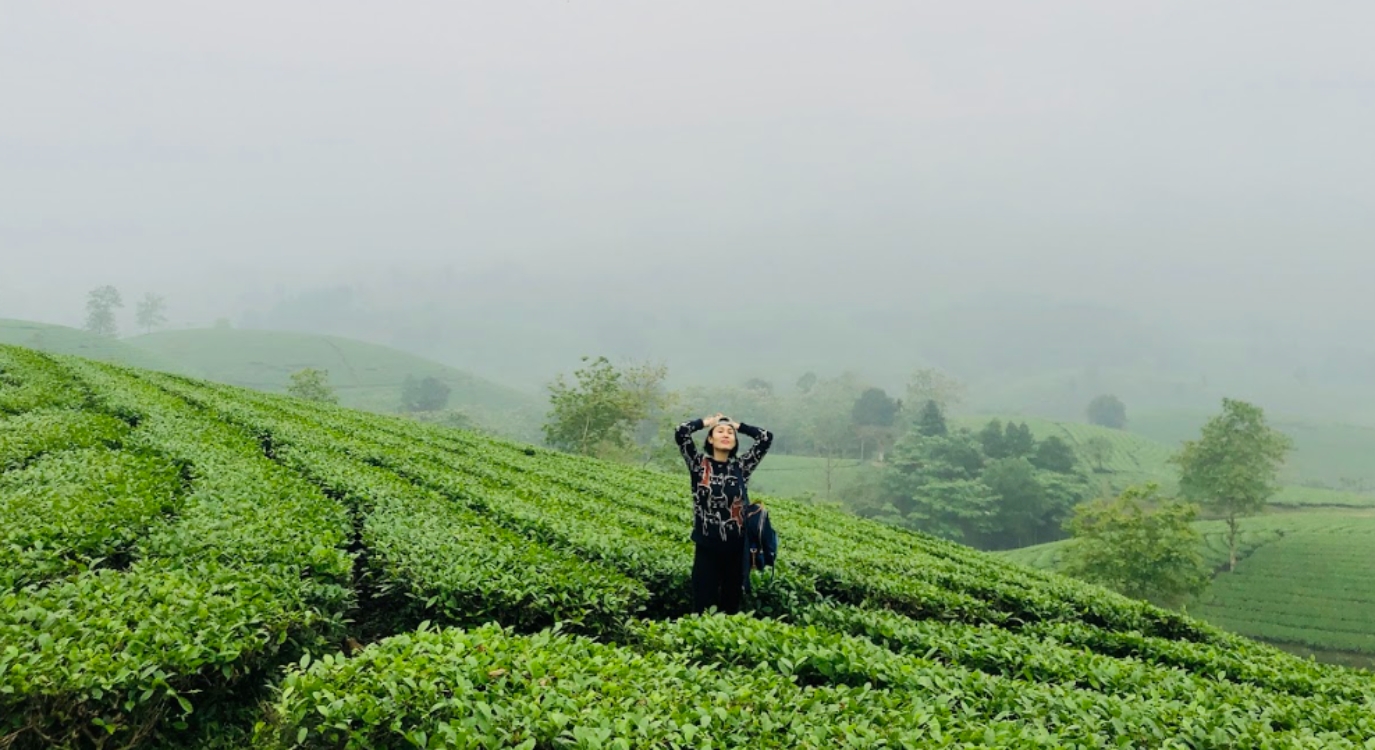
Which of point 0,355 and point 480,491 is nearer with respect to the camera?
point 480,491

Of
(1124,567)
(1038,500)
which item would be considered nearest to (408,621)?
(1124,567)

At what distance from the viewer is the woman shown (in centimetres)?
723

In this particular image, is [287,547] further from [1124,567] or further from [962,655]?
[1124,567]

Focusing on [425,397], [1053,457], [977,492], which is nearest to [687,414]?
[977,492]

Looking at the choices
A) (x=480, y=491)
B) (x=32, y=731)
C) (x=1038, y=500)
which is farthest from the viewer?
(x=1038, y=500)

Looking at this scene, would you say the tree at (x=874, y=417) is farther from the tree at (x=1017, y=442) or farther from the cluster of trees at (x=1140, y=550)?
the cluster of trees at (x=1140, y=550)

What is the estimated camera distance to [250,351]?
198375 mm

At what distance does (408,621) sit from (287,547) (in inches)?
55.3

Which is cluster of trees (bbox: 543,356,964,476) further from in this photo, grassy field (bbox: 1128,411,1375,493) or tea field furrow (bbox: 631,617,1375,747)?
grassy field (bbox: 1128,411,1375,493)

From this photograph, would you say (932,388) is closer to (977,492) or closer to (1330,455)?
(977,492)

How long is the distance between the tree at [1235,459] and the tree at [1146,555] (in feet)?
84.2

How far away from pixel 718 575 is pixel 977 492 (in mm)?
81842


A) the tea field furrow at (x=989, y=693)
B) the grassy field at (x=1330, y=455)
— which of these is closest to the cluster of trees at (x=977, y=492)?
the grassy field at (x=1330, y=455)

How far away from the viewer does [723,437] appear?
746 cm
